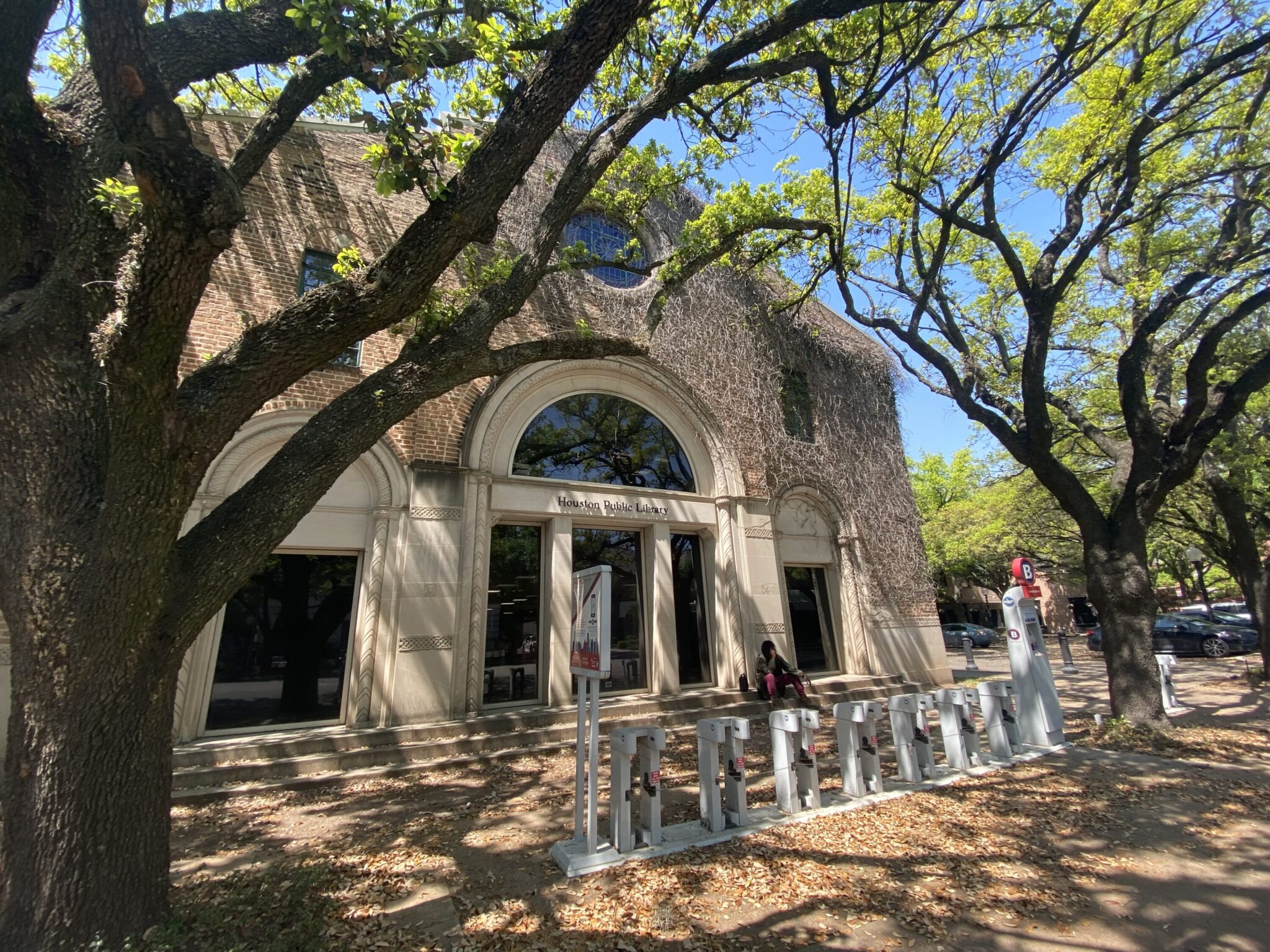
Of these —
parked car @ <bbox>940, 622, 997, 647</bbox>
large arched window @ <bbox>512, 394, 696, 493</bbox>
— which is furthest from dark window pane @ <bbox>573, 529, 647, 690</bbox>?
parked car @ <bbox>940, 622, 997, 647</bbox>

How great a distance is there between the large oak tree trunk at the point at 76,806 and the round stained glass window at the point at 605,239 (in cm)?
1082

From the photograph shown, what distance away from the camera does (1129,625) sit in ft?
25.6

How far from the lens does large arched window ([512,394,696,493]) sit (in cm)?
1010

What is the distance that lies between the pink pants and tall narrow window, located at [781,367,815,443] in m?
5.85

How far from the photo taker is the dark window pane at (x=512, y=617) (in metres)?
9.08

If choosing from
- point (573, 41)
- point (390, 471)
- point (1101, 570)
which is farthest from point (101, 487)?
point (1101, 570)

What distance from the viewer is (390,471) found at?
28.3 feet

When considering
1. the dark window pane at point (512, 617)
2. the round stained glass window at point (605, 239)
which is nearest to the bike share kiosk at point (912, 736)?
the dark window pane at point (512, 617)

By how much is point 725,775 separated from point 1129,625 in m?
6.71

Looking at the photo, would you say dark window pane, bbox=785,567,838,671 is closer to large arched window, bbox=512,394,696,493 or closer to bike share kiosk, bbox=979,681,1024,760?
large arched window, bbox=512,394,696,493

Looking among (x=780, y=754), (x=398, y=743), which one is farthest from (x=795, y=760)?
(x=398, y=743)

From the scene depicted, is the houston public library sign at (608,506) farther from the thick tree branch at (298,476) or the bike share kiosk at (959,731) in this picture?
the bike share kiosk at (959,731)

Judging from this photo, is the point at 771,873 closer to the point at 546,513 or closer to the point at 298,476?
the point at 298,476

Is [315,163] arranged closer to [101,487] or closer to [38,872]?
[101,487]
